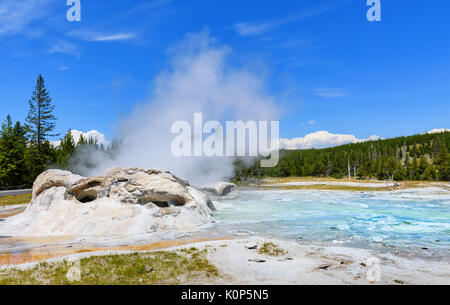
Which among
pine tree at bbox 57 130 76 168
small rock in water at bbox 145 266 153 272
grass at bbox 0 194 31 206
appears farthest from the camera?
pine tree at bbox 57 130 76 168

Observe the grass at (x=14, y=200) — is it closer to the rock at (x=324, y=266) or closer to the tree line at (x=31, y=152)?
the tree line at (x=31, y=152)

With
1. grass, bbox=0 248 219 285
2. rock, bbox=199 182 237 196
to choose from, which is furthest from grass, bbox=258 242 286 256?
rock, bbox=199 182 237 196

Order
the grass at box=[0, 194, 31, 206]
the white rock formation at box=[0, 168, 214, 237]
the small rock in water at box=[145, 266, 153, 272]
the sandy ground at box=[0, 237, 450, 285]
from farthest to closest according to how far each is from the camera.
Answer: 1. the grass at box=[0, 194, 31, 206]
2. the white rock formation at box=[0, 168, 214, 237]
3. the small rock in water at box=[145, 266, 153, 272]
4. the sandy ground at box=[0, 237, 450, 285]

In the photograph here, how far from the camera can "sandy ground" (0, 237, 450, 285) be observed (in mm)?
7949

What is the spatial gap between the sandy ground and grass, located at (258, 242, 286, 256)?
22 cm

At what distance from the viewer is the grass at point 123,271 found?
7645mm

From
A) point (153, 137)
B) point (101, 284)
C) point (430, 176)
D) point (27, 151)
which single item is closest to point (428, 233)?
point (101, 284)

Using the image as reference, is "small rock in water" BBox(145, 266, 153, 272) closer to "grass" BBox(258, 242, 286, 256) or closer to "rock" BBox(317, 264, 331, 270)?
"grass" BBox(258, 242, 286, 256)

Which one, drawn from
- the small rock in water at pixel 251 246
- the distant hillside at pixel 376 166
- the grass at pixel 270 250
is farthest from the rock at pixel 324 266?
the distant hillside at pixel 376 166

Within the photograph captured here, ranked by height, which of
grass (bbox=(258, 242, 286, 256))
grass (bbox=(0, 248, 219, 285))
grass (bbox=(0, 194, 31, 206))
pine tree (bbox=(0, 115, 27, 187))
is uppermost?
pine tree (bbox=(0, 115, 27, 187))

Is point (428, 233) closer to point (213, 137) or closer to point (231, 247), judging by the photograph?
point (231, 247)
